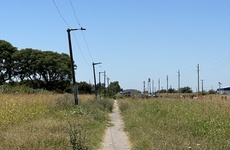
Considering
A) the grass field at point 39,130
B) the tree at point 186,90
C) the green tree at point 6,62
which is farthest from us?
the tree at point 186,90

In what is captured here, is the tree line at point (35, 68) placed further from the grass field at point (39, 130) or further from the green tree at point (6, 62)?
the grass field at point (39, 130)

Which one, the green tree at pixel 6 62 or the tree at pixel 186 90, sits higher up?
the green tree at pixel 6 62

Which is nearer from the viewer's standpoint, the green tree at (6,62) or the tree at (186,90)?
the green tree at (6,62)

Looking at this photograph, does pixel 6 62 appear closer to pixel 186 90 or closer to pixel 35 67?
pixel 35 67

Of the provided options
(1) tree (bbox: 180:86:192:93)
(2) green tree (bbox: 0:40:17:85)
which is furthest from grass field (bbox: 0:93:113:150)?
(1) tree (bbox: 180:86:192:93)

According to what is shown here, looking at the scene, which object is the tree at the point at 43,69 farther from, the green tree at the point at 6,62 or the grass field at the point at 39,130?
the grass field at the point at 39,130

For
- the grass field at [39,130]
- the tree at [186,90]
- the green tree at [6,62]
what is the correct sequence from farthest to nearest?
the tree at [186,90], the green tree at [6,62], the grass field at [39,130]

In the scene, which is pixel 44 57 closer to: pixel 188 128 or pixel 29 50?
pixel 29 50

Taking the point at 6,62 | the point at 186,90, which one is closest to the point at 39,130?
the point at 6,62

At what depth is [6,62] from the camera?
3214 inches

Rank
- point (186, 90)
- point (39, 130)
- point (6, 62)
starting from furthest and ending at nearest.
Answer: point (186, 90) → point (6, 62) → point (39, 130)

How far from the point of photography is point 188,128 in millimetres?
16969

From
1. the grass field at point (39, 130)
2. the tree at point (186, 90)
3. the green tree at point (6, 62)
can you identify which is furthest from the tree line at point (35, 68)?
the tree at point (186, 90)

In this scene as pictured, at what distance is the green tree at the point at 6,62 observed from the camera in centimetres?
8038
